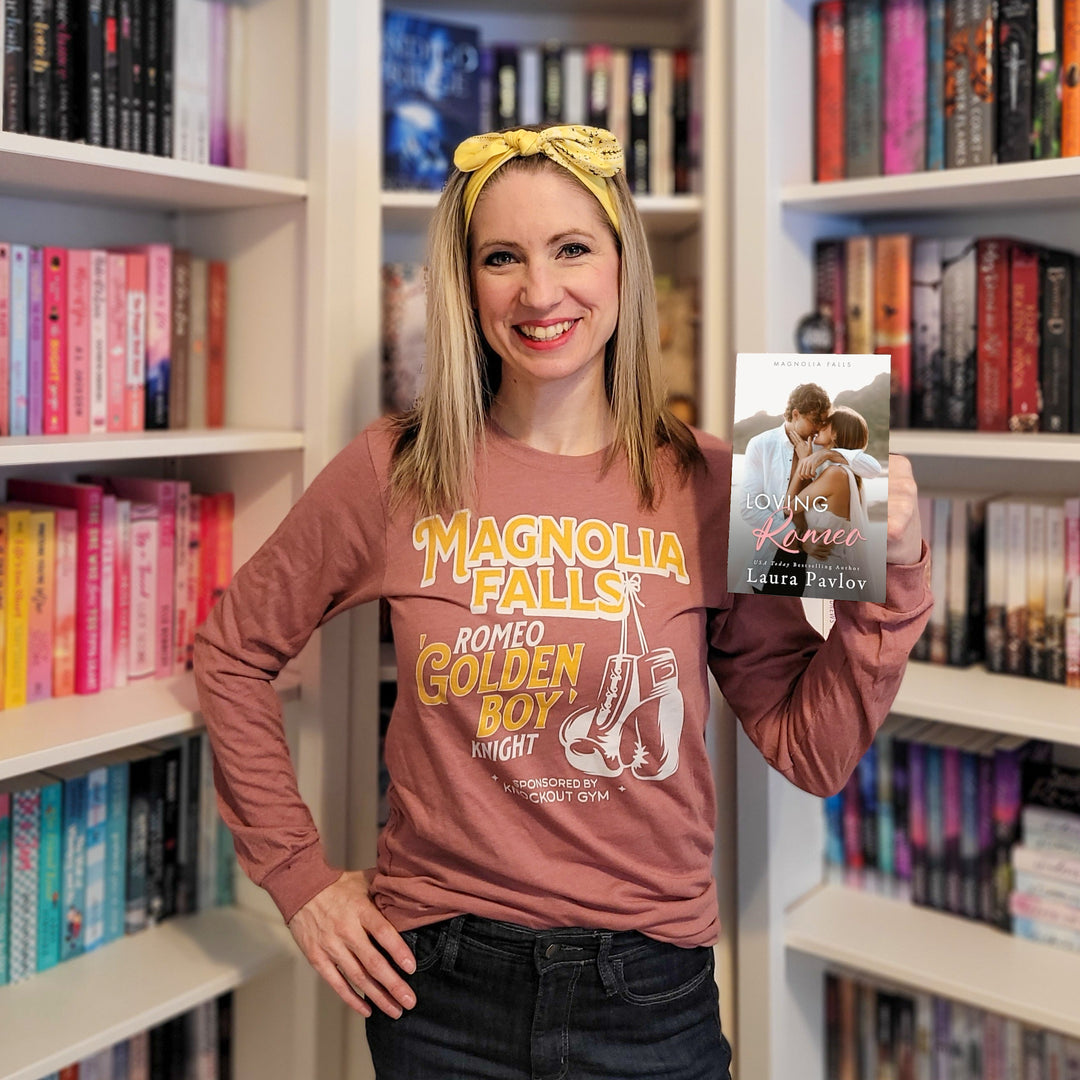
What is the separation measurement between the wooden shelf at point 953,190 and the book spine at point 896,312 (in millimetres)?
61

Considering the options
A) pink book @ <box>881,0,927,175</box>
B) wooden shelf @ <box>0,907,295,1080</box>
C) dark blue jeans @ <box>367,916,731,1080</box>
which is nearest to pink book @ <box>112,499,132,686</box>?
wooden shelf @ <box>0,907,295,1080</box>

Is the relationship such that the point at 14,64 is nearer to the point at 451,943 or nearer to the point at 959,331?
the point at 451,943

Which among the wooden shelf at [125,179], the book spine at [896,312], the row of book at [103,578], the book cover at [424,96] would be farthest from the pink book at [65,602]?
the book spine at [896,312]

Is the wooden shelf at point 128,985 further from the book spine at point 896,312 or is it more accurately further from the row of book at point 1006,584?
the book spine at point 896,312

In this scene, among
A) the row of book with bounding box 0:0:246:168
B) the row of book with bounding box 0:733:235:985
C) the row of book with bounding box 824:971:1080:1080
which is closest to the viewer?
the row of book with bounding box 0:0:246:168

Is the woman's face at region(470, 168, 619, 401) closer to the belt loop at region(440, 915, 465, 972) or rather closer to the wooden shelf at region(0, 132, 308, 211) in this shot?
the wooden shelf at region(0, 132, 308, 211)

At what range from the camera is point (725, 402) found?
156cm

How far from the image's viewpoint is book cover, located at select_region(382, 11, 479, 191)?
66.2 inches

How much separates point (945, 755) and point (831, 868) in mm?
260

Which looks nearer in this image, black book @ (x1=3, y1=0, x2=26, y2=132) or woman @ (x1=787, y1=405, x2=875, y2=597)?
woman @ (x1=787, y1=405, x2=875, y2=597)

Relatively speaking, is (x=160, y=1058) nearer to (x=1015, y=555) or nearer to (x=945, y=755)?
(x=945, y=755)


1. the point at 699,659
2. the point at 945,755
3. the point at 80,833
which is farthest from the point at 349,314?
the point at 945,755

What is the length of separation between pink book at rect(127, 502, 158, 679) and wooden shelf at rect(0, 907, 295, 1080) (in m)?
0.39

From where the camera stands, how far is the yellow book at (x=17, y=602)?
143 centimetres
